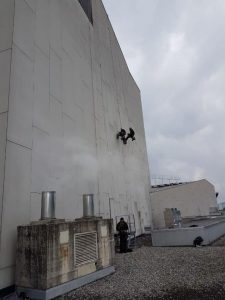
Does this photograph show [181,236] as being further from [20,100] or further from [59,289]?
[20,100]

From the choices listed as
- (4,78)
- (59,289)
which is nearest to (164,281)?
(59,289)

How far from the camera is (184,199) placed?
29.1m

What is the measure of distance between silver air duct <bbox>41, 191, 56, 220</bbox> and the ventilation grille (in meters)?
0.90

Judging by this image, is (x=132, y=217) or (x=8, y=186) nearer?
(x=8, y=186)

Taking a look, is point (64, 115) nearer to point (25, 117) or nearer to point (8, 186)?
point (25, 117)

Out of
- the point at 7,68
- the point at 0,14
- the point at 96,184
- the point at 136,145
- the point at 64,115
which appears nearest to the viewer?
the point at 7,68

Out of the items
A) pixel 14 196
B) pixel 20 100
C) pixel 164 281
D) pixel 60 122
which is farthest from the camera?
pixel 60 122

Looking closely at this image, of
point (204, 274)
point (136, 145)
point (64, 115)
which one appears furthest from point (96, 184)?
point (136, 145)

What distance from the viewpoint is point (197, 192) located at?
3178cm

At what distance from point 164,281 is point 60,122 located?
19.4 feet

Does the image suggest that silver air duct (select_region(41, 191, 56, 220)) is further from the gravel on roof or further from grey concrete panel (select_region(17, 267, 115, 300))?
the gravel on roof

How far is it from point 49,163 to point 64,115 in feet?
7.46

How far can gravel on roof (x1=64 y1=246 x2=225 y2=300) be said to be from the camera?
16.5 ft

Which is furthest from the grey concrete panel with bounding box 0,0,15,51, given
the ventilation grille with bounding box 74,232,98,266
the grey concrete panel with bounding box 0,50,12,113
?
the ventilation grille with bounding box 74,232,98,266
